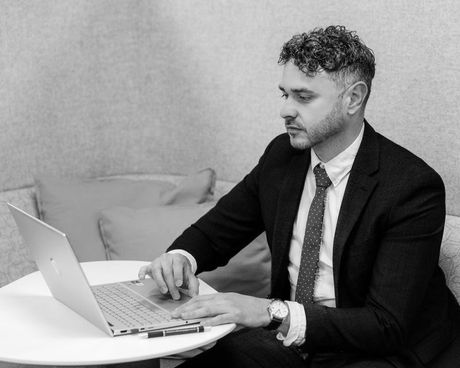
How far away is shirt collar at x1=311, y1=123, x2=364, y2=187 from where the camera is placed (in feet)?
6.30

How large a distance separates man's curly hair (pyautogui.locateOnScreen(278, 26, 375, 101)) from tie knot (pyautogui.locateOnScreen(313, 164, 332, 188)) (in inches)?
9.1

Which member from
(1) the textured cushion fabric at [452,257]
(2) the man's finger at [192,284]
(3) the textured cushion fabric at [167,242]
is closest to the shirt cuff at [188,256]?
(2) the man's finger at [192,284]

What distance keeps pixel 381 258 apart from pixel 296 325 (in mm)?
257

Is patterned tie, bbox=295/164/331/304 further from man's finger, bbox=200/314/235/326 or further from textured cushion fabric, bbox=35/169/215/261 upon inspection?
textured cushion fabric, bbox=35/169/215/261

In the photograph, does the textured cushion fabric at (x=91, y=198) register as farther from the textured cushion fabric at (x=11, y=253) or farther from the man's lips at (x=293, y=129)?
the man's lips at (x=293, y=129)

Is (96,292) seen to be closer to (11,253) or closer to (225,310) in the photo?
(225,310)

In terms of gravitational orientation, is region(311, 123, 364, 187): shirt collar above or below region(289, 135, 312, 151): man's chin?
below

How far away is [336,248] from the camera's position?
1832 mm

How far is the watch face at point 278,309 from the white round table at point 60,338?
4.6 inches

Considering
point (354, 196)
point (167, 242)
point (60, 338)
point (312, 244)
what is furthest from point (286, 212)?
point (60, 338)

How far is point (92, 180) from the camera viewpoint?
280 cm

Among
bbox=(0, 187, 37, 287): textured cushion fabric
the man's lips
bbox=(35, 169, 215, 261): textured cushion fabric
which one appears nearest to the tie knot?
the man's lips

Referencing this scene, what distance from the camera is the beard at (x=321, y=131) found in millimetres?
1888

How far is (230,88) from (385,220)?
3.73 feet
